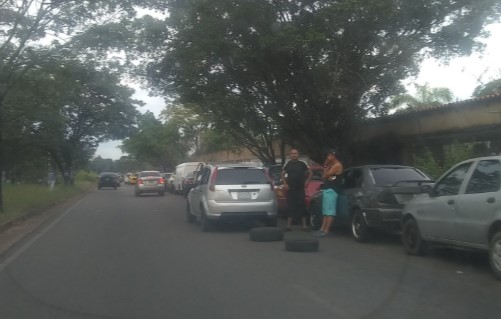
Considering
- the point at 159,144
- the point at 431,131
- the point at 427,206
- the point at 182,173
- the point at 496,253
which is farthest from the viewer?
the point at 159,144

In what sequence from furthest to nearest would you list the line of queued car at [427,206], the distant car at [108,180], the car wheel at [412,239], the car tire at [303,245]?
the distant car at [108,180] → the car tire at [303,245] → the car wheel at [412,239] → the line of queued car at [427,206]

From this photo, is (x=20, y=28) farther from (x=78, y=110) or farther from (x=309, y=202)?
(x=78, y=110)

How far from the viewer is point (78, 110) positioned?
136ft

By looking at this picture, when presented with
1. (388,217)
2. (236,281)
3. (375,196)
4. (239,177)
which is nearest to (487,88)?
(239,177)

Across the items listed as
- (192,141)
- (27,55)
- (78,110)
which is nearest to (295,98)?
(27,55)

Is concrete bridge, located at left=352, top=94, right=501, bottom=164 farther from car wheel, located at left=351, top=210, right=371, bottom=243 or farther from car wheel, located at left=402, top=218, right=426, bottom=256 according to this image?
car wheel, located at left=402, top=218, right=426, bottom=256

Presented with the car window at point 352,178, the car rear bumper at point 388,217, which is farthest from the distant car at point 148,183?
the car rear bumper at point 388,217

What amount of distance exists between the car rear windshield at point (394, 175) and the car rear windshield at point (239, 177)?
3.12 metres

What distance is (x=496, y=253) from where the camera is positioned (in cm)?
813

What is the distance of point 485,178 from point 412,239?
220cm

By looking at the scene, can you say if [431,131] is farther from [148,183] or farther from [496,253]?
[148,183]

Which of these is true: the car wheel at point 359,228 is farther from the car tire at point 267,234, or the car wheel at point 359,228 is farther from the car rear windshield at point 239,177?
the car rear windshield at point 239,177

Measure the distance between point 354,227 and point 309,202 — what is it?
2.39m

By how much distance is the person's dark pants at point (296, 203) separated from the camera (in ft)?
46.2
